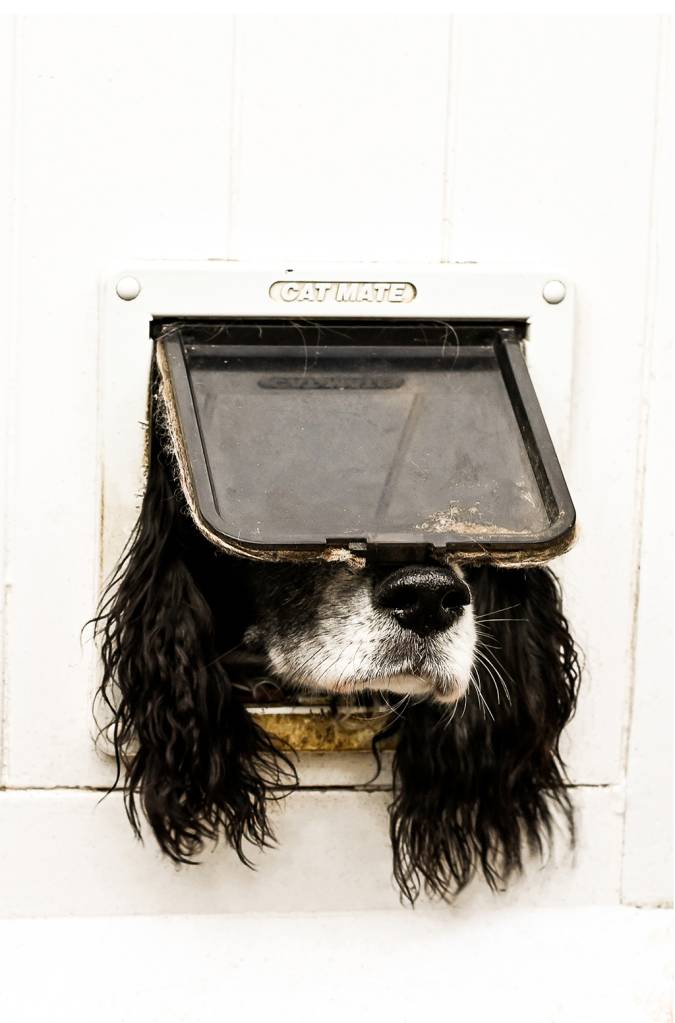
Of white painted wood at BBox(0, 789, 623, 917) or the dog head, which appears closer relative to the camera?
the dog head

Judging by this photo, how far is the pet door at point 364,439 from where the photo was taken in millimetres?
899

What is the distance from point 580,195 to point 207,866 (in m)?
0.71

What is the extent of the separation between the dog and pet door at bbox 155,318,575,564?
6 cm

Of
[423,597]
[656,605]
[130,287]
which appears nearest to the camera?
[423,597]

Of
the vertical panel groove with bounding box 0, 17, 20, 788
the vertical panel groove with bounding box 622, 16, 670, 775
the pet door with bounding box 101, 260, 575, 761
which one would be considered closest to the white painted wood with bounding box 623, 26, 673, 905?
the vertical panel groove with bounding box 622, 16, 670, 775

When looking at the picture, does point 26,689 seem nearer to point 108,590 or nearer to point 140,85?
point 108,590

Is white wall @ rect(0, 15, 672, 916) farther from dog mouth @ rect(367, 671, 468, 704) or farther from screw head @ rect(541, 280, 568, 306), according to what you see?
dog mouth @ rect(367, 671, 468, 704)

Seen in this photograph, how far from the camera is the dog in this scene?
3.11 feet

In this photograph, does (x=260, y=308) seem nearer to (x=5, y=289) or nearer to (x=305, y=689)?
(x=5, y=289)

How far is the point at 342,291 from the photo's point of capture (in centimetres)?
102

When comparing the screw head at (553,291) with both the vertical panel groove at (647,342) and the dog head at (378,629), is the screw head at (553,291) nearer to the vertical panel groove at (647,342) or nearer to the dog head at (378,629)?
the vertical panel groove at (647,342)

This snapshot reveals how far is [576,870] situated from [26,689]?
1.81ft

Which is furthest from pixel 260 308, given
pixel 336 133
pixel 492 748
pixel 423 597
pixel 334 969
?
pixel 334 969

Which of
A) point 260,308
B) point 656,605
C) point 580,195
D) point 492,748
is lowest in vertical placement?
point 492,748
